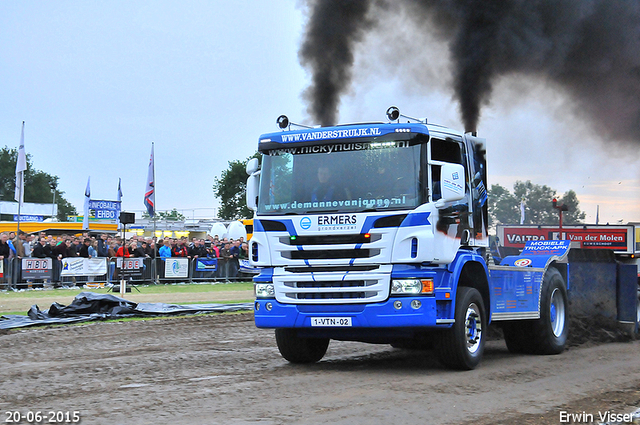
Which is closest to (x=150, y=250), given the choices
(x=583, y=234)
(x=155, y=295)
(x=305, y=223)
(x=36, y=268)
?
(x=36, y=268)

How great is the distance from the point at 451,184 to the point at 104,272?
61.0 ft

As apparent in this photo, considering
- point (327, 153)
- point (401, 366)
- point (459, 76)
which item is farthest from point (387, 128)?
point (459, 76)

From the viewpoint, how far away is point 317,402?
6715 mm

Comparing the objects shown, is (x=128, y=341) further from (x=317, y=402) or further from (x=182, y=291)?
(x=182, y=291)

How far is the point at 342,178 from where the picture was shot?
8711 mm

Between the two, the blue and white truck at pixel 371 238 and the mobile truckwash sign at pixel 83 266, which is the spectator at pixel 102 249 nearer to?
the mobile truckwash sign at pixel 83 266

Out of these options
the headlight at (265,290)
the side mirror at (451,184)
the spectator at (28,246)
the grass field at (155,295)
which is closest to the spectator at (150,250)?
the grass field at (155,295)

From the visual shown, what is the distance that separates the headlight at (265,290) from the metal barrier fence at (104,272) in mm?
14432

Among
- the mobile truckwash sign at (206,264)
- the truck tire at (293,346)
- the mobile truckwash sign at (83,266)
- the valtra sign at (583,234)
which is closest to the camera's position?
the truck tire at (293,346)

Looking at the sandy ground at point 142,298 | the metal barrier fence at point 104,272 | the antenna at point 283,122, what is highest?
the antenna at point 283,122

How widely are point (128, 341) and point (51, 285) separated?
12.8 meters

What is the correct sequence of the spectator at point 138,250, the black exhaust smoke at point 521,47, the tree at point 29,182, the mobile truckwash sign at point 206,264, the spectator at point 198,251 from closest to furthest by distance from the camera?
the black exhaust smoke at point 521,47 → the spectator at point 138,250 → the mobile truckwash sign at point 206,264 → the spectator at point 198,251 → the tree at point 29,182

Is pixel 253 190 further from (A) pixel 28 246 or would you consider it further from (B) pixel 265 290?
(A) pixel 28 246

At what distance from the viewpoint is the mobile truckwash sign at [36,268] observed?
22781mm
